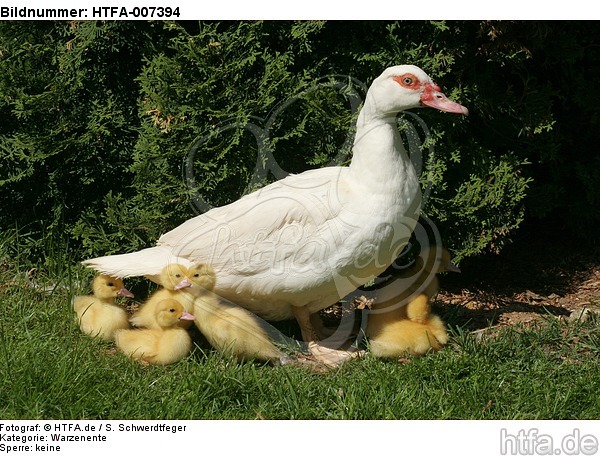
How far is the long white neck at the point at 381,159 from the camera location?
14.8 ft

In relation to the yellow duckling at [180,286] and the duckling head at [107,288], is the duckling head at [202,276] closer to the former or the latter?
the yellow duckling at [180,286]

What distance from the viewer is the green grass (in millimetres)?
3939

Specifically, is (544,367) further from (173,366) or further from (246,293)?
(173,366)

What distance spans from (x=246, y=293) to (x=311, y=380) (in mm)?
684

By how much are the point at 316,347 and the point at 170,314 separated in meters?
0.94

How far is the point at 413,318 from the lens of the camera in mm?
4762

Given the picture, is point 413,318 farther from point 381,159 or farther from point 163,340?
point 163,340

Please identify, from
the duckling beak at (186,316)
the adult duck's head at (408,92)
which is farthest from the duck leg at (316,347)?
the adult duck's head at (408,92)

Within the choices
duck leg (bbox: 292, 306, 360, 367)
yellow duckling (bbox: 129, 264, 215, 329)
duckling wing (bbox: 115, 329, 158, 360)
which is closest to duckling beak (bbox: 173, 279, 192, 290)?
yellow duckling (bbox: 129, 264, 215, 329)

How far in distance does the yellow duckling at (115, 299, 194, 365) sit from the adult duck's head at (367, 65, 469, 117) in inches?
65.7

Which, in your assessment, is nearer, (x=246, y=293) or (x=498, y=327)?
(x=246, y=293)

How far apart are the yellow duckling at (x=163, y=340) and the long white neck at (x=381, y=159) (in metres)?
1.30

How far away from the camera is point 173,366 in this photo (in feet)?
14.8

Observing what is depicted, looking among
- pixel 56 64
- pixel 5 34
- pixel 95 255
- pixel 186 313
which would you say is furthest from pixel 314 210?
pixel 5 34
